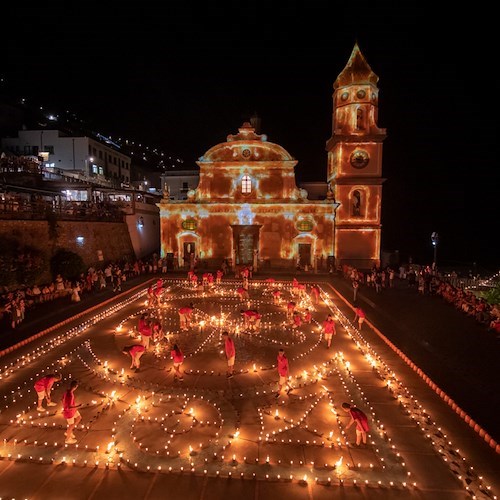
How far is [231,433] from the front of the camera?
29.3ft

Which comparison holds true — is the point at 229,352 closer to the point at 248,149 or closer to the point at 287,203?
the point at 287,203

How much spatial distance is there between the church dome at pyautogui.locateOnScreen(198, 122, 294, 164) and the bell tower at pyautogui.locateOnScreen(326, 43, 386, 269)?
5484 millimetres

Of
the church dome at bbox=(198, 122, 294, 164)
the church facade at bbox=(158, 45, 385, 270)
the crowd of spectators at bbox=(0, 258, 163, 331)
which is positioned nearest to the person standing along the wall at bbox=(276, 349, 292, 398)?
the crowd of spectators at bbox=(0, 258, 163, 331)

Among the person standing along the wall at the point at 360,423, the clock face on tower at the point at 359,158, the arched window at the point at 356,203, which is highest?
the clock face on tower at the point at 359,158

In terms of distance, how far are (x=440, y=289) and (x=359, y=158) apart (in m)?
15.1

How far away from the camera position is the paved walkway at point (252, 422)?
7.31 metres

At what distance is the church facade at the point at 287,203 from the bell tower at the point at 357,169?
3.5 inches

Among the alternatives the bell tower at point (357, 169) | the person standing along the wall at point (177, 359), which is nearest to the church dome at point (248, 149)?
the bell tower at point (357, 169)

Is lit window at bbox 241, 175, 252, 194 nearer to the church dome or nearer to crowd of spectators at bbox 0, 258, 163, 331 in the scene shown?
the church dome

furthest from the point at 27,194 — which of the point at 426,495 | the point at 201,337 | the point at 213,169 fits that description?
the point at 426,495

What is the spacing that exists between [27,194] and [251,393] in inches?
1237

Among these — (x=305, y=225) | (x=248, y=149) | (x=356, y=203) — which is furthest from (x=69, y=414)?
(x=356, y=203)

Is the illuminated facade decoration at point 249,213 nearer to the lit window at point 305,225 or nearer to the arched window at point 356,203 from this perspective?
the lit window at point 305,225


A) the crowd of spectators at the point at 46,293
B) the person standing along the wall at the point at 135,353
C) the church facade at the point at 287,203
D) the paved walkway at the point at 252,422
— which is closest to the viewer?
the paved walkway at the point at 252,422
